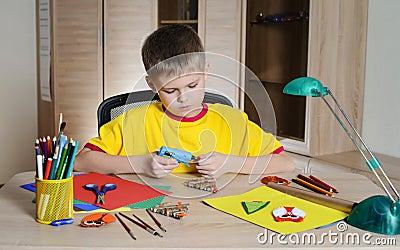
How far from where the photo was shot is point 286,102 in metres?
2.71

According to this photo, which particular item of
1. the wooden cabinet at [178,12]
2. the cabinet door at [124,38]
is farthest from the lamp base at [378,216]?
the cabinet door at [124,38]

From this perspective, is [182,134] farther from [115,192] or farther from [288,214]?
[288,214]

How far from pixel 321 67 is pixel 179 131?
3.82ft

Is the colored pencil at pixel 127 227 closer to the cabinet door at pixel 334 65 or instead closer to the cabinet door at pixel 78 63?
the cabinet door at pixel 334 65

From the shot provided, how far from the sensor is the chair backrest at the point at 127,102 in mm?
1713

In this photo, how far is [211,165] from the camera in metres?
1.35

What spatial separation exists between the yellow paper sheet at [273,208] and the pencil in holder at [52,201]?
295 millimetres

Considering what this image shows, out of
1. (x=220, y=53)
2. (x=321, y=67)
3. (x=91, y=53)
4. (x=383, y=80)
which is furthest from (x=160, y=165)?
(x=91, y=53)

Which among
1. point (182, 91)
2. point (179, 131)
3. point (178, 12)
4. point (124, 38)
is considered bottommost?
point (179, 131)

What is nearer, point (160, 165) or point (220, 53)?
point (160, 165)

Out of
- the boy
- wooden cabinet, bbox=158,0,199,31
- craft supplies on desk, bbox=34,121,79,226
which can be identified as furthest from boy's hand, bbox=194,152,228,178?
wooden cabinet, bbox=158,0,199,31

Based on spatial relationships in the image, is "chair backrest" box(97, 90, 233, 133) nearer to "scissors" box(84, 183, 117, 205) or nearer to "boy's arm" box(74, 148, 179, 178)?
"boy's arm" box(74, 148, 179, 178)

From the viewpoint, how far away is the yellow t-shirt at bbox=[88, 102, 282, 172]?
1519mm

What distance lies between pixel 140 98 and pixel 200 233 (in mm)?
809
